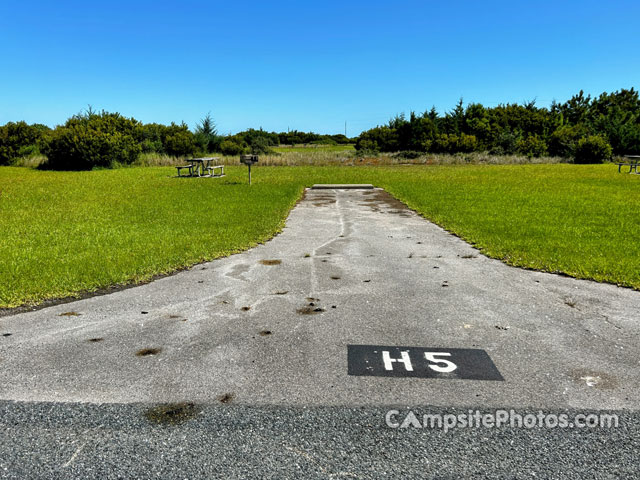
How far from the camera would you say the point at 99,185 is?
18.1 m

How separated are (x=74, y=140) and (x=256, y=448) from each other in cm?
2943

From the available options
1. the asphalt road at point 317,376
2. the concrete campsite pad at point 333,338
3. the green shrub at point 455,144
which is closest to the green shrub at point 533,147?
the green shrub at point 455,144

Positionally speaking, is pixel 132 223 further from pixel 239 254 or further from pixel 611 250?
pixel 611 250

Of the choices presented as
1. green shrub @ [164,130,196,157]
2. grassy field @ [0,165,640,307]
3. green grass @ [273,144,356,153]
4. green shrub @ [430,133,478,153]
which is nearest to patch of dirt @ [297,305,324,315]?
grassy field @ [0,165,640,307]

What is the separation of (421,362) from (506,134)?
45.5m

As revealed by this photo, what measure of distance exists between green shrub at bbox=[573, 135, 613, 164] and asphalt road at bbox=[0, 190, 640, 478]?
3643 centimetres

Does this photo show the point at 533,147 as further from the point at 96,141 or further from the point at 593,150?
the point at 96,141

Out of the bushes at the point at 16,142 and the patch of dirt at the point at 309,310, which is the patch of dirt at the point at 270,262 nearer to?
the patch of dirt at the point at 309,310

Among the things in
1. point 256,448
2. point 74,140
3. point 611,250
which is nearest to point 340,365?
point 256,448

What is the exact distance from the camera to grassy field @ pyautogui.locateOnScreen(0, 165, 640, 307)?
19.3 ft

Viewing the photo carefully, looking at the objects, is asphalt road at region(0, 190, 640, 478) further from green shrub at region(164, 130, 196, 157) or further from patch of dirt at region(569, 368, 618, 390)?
green shrub at region(164, 130, 196, 157)

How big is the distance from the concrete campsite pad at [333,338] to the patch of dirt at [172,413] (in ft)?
0.35

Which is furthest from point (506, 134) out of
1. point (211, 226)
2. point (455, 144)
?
point (211, 226)

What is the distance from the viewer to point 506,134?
43562mm
